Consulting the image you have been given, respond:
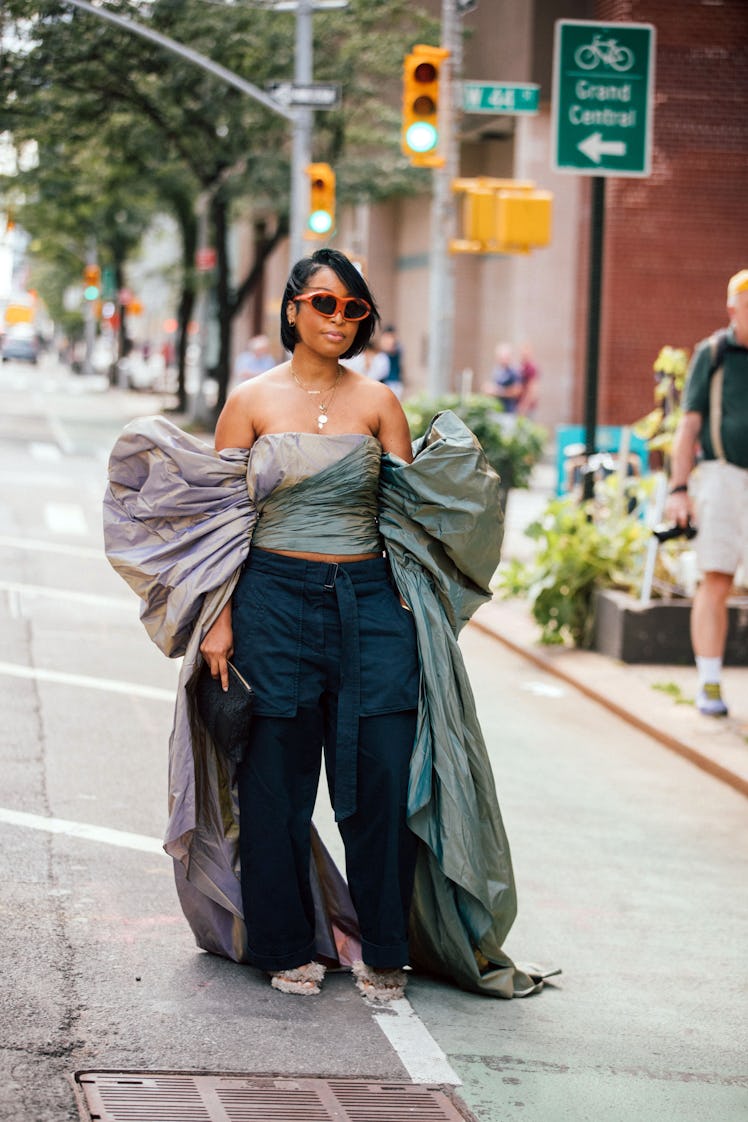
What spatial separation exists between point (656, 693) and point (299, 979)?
17.5 feet

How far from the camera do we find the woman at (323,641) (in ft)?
14.9

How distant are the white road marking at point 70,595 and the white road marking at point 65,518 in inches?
134

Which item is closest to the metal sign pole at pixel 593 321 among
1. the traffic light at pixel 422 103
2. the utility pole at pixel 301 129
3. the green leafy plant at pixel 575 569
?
the green leafy plant at pixel 575 569

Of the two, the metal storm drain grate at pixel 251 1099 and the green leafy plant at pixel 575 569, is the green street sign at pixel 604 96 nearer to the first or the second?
the green leafy plant at pixel 575 569

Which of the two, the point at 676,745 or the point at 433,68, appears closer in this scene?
the point at 676,745

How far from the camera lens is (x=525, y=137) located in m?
A: 29.7

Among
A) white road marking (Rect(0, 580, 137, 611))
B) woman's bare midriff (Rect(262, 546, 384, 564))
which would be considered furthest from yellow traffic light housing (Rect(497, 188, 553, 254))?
woman's bare midriff (Rect(262, 546, 384, 564))

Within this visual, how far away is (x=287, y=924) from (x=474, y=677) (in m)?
5.87

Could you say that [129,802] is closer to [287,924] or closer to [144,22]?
[287,924]

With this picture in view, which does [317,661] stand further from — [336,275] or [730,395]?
[730,395]

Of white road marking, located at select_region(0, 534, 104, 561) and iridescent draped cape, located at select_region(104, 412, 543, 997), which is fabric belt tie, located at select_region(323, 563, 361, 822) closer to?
iridescent draped cape, located at select_region(104, 412, 543, 997)

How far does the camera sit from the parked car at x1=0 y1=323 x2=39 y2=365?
3374 inches

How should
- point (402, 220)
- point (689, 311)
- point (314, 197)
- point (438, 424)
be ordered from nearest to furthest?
1. point (438, 424)
2. point (314, 197)
3. point (689, 311)
4. point (402, 220)

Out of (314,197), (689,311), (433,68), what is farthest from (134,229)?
(433,68)
